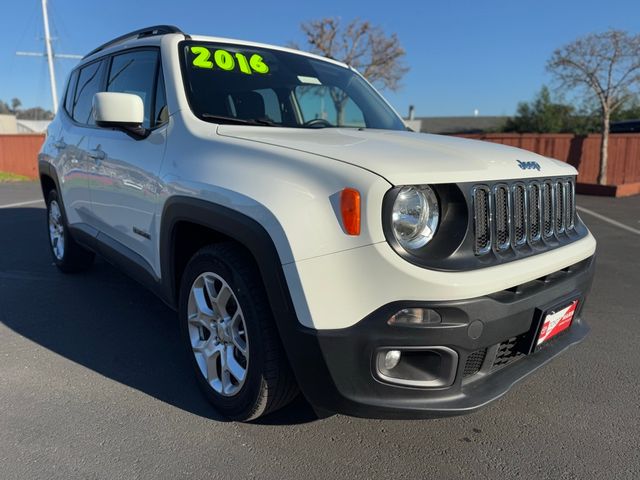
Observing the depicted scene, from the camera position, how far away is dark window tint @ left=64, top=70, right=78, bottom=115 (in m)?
4.68

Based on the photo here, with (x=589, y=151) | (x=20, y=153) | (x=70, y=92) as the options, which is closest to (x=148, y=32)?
(x=70, y=92)

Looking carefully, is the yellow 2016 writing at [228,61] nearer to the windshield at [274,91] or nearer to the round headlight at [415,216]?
the windshield at [274,91]

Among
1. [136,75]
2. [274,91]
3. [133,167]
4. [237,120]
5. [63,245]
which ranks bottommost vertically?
[63,245]

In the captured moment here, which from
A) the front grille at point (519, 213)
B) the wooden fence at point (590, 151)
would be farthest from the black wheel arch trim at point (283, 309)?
the wooden fence at point (590, 151)

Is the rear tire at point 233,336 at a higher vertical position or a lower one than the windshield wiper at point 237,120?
lower

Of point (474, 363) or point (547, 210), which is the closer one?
point (474, 363)

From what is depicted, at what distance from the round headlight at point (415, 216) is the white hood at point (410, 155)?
6cm

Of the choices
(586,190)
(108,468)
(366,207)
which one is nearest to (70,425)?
(108,468)

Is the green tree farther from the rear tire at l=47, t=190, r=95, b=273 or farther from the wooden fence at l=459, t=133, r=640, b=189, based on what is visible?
the rear tire at l=47, t=190, r=95, b=273

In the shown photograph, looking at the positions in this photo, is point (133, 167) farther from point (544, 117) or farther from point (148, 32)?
point (544, 117)

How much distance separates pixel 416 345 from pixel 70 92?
4.35 m

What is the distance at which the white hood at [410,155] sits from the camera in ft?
6.32

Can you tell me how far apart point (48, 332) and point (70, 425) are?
1335mm

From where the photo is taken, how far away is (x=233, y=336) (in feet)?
7.86
